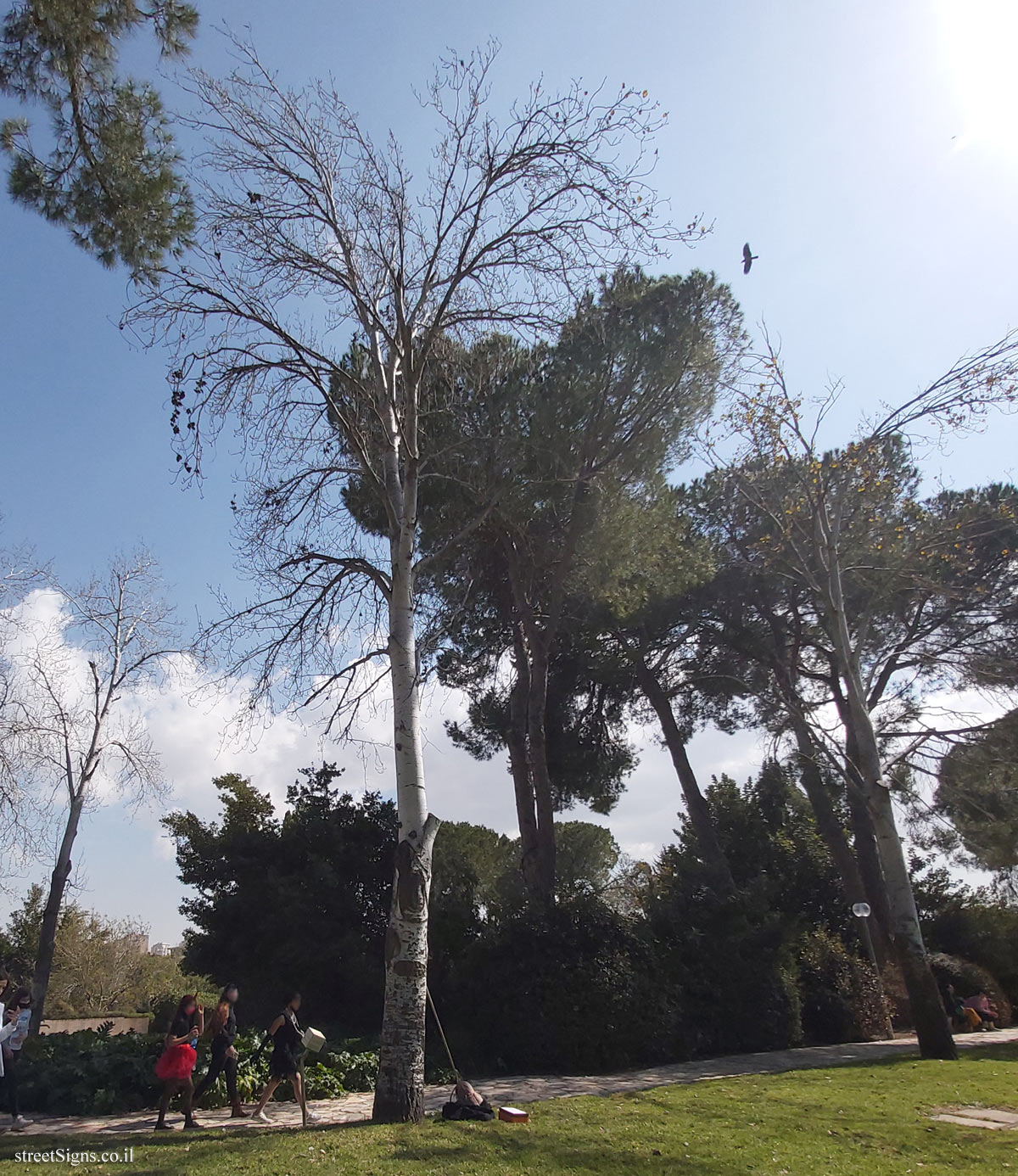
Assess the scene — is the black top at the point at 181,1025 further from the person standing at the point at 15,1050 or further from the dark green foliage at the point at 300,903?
the dark green foliage at the point at 300,903

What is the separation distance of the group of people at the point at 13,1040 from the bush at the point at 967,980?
61.0 feet

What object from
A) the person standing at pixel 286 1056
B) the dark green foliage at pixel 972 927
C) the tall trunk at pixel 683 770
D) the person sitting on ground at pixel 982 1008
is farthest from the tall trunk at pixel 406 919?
the dark green foliage at pixel 972 927

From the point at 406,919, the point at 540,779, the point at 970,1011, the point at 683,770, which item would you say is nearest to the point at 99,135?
the point at 406,919

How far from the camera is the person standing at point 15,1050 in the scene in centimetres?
827

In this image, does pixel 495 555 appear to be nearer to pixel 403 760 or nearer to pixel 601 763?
pixel 601 763

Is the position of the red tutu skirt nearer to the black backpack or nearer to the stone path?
the black backpack

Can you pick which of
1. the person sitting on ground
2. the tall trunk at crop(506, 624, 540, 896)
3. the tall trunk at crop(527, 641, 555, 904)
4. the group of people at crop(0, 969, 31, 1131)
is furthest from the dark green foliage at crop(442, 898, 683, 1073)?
the person sitting on ground

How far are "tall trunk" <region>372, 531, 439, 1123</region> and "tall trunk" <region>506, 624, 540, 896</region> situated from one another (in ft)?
28.5

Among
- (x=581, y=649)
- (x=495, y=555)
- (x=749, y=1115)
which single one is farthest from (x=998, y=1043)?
(x=495, y=555)

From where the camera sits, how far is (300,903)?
1574 cm

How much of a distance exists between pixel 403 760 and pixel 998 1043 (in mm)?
12866

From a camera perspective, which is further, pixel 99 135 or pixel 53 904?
pixel 53 904

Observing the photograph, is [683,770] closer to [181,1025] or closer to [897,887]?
[897,887]

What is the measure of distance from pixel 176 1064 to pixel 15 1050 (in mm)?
2274
